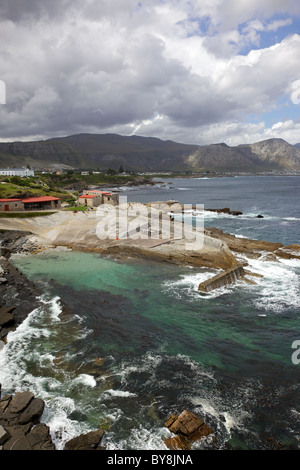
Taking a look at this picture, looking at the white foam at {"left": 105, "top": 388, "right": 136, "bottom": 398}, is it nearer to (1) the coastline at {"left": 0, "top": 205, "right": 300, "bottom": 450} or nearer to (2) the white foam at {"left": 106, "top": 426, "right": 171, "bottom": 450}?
(2) the white foam at {"left": 106, "top": 426, "right": 171, "bottom": 450}

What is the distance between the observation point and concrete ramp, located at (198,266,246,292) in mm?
28952

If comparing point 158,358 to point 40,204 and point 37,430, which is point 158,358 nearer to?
point 37,430

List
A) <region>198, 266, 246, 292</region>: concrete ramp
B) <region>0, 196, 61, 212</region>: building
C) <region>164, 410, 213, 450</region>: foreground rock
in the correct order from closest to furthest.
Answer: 1. <region>164, 410, 213, 450</region>: foreground rock
2. <region>198, 266, 246, 292</region>: concrete ramp
3. <region>0, 196, 61, 212</region>: building

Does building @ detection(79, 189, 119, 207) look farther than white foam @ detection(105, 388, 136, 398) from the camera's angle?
Yes

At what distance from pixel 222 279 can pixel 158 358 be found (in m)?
14.2

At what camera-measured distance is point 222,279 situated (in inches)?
1185

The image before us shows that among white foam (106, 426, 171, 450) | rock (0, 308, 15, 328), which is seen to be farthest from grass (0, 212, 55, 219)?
white foam (106, 426, 171, 450)

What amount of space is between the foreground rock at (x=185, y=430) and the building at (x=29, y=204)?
2150 inches

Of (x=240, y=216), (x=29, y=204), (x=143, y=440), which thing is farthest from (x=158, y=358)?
(x=240, y=216)

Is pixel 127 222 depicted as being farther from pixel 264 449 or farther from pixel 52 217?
pixel 264 449

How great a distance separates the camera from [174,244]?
41281 millimetres

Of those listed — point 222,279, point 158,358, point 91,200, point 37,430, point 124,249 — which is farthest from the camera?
point 91,200

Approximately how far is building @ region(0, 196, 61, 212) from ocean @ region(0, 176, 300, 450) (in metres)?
31.5

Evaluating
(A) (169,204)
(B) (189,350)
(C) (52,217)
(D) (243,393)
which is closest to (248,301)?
(B) (189,350)
